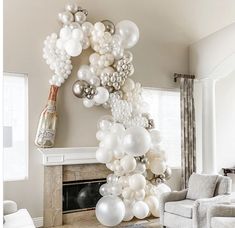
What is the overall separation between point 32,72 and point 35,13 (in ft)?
3.10

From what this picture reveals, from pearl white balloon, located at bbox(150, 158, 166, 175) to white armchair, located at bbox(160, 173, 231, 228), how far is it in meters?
0.55

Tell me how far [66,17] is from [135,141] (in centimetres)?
226

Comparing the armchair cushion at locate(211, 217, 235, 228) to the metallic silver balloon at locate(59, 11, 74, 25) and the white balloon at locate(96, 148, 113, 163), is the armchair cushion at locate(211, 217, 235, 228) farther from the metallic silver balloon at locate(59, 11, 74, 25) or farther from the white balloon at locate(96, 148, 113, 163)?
the metallic silver balloon at locate(59, 11, 74, 25)

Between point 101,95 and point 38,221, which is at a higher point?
point 101,95

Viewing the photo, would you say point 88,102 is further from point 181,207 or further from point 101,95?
point 181,207

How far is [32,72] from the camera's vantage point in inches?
196

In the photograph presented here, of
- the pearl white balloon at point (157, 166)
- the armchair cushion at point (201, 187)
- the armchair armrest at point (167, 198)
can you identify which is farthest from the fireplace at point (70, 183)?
the armchair cushion at point (201, 187)

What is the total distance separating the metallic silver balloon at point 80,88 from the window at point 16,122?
2.57 feet

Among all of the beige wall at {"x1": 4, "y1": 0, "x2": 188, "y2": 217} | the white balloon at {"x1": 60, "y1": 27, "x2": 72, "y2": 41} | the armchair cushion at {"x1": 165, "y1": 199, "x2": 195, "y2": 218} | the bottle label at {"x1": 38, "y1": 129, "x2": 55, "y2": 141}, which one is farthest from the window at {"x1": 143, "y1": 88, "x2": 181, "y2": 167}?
the bottle label at {"x1": 38, "y1": 129, "x2": 55, "y2": 141}

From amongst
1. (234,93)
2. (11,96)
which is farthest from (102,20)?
(234,93)

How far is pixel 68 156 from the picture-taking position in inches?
202

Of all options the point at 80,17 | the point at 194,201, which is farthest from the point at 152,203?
the point at 80,17

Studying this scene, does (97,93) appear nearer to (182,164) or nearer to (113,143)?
(113,143)

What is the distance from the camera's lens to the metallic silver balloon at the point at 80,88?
16.5 ft
